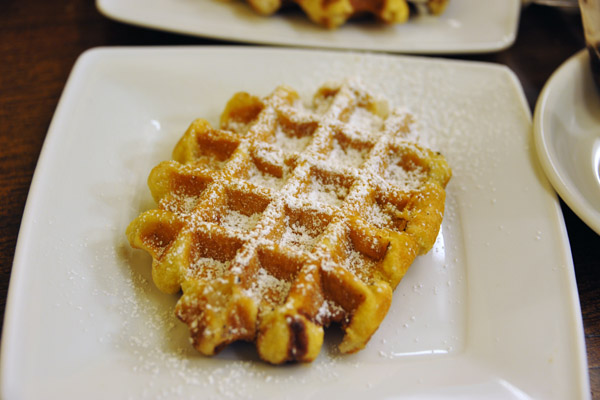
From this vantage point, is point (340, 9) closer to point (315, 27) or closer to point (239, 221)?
point (315, 27)

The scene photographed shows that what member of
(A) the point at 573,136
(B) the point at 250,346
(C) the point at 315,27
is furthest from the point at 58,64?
(A) the point at 573,136

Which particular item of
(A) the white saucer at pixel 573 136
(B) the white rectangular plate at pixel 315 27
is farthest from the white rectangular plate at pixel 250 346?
(B) the white rectangular plate at pixel 315 27

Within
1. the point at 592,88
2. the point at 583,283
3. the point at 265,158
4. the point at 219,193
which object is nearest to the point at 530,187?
the point at 583,283

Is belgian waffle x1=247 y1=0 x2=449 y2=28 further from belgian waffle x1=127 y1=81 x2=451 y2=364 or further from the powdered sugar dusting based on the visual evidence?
the powdered sugar dusting

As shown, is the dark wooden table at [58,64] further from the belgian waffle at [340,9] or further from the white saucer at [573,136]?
the belgian waffle at [340,9]

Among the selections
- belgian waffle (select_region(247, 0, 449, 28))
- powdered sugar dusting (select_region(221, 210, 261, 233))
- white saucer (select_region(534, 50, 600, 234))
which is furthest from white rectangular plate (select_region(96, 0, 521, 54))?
powdered sugar dusting (select_region(221, 210, 261, 233))
